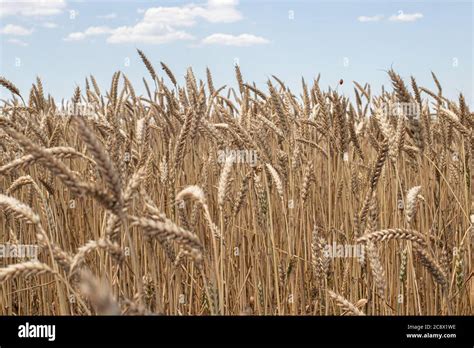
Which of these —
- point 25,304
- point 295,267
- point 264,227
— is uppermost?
point 264,227

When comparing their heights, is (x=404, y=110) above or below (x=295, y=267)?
above

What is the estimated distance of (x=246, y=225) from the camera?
266cm

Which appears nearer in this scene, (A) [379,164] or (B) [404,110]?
(A) [379,164]

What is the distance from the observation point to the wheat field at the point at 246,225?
1.32m

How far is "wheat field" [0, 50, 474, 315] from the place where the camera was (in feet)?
4.34

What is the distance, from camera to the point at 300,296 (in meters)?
2.20
